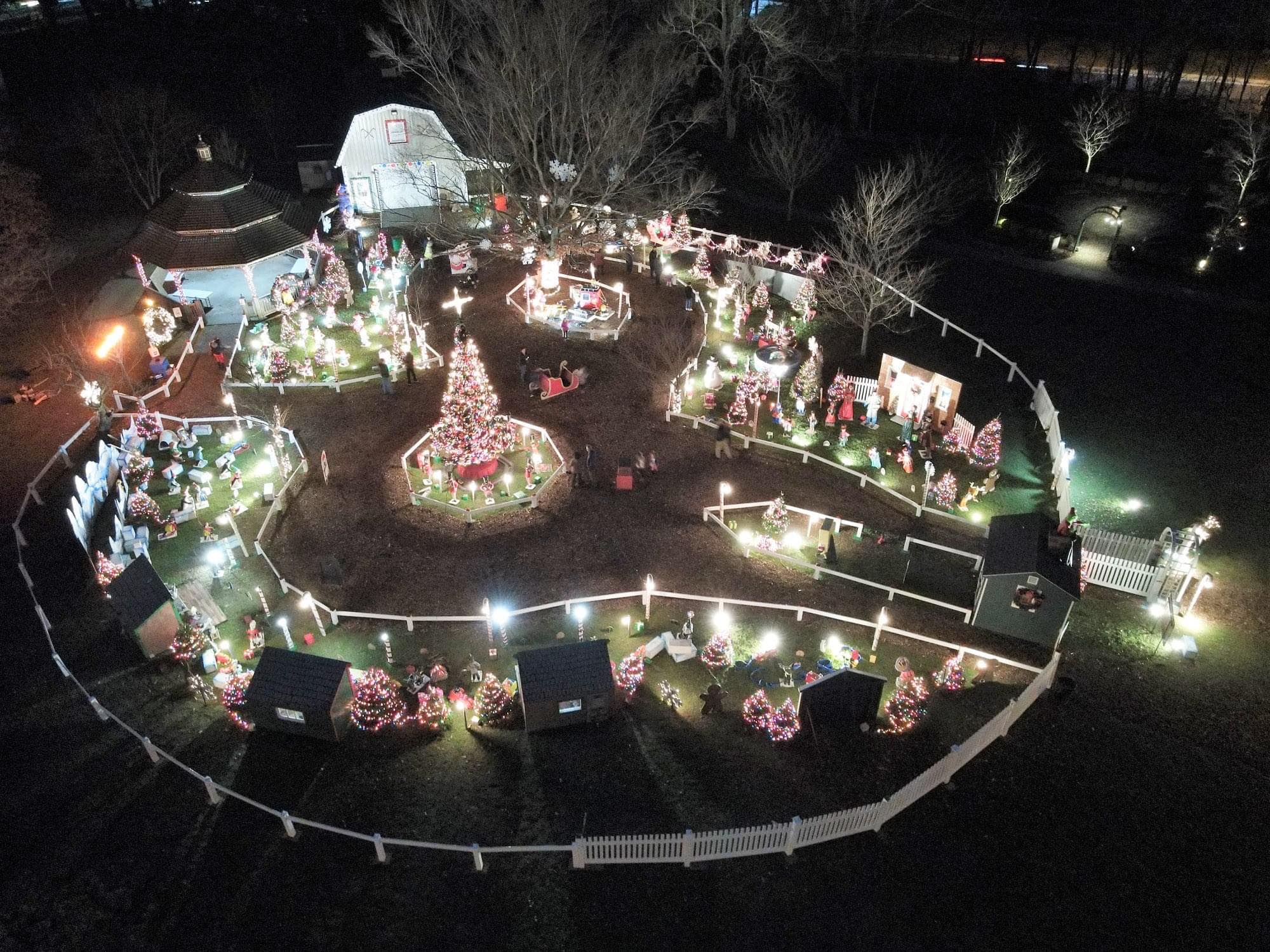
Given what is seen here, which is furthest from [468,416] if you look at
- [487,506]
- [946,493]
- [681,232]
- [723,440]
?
[681,232]

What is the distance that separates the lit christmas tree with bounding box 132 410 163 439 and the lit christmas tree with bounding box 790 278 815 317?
20467 millimetres

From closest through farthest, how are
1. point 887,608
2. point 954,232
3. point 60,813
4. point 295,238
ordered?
point 60,813 < point 887,608 < point 295,238 < point 954,232

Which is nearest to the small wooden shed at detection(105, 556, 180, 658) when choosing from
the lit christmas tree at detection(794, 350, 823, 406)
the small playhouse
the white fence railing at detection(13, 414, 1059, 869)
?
the white fence railing at detection(13, 414, 1059, 869)

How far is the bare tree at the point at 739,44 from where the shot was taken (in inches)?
1655

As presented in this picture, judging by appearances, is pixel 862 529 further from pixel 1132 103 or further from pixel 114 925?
pixel 1132 103

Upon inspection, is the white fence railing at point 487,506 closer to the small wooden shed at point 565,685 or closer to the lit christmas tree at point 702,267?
the small wooden shed at point 565,685

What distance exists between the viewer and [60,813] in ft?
44.1

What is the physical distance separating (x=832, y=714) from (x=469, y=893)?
673 centimetres

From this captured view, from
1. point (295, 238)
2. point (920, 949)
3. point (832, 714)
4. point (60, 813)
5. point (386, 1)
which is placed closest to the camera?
point (920, 949)

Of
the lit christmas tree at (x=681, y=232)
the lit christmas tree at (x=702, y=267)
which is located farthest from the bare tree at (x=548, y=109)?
the lit christmas tree at (x=702, y=267)

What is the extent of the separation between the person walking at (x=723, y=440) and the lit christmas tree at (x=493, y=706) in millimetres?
9709

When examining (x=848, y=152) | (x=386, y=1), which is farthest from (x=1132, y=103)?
(x=386, y=1)

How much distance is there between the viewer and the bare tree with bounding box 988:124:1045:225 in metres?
33.7

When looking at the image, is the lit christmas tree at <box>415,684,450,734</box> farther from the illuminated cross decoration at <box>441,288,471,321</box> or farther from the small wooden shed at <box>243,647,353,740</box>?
the illuminated cross decoration at <box>441,288,471,321</box>
